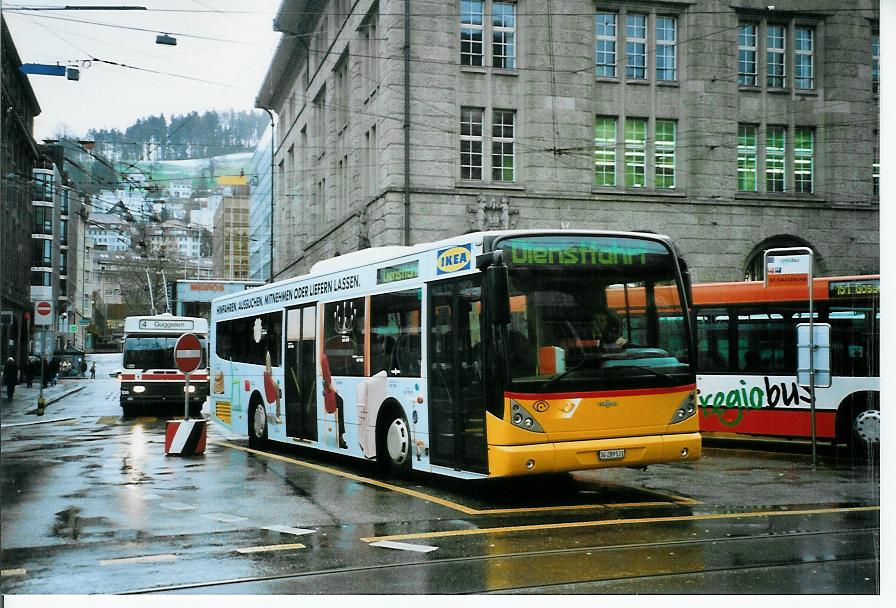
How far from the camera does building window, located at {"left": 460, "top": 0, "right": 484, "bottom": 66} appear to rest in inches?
803

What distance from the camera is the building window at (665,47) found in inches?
710

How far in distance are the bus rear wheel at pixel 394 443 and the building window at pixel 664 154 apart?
25.4ft

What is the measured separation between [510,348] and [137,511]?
400 cm

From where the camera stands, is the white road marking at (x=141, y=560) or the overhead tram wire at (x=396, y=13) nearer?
the white road marking at (x=141, y=560)

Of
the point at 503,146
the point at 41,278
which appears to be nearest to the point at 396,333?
the point at 41,278

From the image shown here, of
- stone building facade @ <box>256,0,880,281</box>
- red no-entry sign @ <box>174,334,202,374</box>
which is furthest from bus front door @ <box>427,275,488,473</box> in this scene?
red no-entry sign @ <box>174,334,202,374</box>

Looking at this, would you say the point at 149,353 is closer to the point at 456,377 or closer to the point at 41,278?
the point at 41,278

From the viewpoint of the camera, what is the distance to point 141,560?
8.12 meters

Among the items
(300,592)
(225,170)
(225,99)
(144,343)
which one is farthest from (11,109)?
(144,343)

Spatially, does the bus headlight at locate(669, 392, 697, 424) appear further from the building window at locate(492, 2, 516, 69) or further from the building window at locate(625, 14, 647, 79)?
the building window at locate(492, 2, 516, 69)

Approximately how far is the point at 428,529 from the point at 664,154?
11232 mm

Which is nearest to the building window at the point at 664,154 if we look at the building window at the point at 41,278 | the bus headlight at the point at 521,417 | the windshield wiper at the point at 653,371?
the windshield wiper at the point at 653,371

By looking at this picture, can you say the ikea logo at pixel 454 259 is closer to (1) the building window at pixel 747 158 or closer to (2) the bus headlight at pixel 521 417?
(2) the bus headlight at pixel 521 417

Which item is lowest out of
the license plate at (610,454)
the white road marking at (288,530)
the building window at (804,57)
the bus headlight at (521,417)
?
the white road marking at (288,530)
